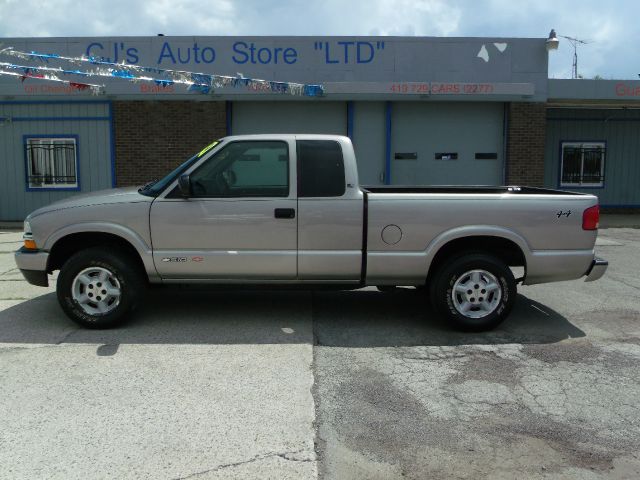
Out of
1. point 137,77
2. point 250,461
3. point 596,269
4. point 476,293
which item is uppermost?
point 137,77

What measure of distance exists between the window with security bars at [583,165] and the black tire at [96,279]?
13.5 m

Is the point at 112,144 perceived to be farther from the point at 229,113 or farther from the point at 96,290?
the point at 96,290

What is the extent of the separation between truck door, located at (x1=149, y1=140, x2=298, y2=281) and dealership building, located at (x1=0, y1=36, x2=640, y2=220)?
8.27 metres

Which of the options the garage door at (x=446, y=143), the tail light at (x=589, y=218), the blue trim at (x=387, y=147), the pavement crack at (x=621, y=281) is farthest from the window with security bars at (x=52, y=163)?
the tail light at (x=589, y=218)

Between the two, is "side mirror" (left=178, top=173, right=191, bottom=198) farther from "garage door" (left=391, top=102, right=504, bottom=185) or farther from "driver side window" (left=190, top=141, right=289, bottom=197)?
"garage door" (left=391, top=102, right=504, bottom=185)

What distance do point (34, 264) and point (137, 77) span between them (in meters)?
6.46

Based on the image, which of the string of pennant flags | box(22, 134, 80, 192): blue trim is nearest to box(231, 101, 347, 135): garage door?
the string of pennant flags

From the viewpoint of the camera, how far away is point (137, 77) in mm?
11164

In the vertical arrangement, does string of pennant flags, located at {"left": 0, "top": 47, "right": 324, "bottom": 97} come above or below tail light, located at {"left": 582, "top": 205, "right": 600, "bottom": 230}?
above

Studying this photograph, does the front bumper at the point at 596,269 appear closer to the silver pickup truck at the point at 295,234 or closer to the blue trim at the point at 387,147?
the silver pickup truck at the point at 295,234

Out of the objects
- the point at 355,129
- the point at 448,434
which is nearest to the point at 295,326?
the point at 448,434

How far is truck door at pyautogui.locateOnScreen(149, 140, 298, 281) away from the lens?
5.60 meters

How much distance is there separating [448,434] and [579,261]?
2.86 m

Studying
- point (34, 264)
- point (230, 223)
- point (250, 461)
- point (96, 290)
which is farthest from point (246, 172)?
point (250, 461)
